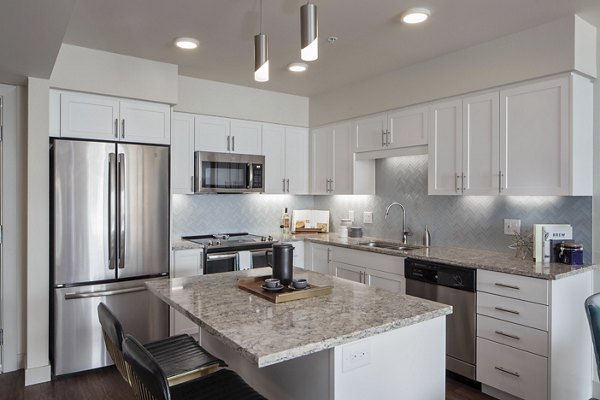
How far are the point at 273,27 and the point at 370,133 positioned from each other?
167cm

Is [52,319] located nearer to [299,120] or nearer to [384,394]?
[384,394]

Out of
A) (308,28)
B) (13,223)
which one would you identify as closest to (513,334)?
(308,28)

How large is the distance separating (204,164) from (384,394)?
3.05 metres

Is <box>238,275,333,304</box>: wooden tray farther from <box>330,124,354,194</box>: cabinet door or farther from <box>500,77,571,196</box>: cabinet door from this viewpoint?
<box>330,124,354,194</box>: cabinet door

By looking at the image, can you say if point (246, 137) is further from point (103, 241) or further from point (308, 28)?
point (308, 28)

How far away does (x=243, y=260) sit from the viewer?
13.3 ft

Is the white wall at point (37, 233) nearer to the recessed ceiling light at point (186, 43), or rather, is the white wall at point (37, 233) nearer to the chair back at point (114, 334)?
the recessed ceiling light at point (186, 43)

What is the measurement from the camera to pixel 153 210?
3.53 meters

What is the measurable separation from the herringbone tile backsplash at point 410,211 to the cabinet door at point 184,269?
66 centimetres

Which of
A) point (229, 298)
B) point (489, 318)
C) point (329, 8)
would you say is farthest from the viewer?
point (489, 318)

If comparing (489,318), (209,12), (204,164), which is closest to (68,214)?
(204,164)

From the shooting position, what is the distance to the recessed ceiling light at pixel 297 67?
369cm

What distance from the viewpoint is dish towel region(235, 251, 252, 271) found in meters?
4.01

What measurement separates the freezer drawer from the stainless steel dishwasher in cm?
236
